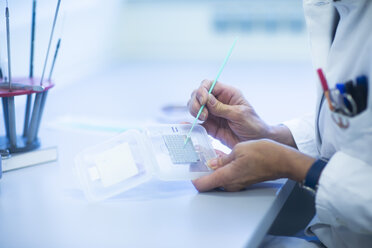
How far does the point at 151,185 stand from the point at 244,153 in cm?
21

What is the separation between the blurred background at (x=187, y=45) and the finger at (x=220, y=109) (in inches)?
29.0

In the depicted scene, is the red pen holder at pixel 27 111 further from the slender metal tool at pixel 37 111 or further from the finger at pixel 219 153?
the finger at pixel 219 153

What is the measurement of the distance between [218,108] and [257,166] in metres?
0.22

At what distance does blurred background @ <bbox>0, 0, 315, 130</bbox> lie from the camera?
203 cm

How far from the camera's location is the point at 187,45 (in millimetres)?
2820

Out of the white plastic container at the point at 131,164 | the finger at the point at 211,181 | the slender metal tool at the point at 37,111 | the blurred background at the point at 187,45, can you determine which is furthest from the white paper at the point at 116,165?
the blurred background at the point at 187,45

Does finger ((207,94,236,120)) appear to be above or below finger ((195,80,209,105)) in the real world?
below

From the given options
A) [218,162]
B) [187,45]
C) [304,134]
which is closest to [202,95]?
[218,162]

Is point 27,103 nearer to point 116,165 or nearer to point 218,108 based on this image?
point 116,165

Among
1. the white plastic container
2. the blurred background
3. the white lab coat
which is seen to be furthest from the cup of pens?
the blurred background

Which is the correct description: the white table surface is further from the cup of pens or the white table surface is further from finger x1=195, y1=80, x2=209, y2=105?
finger x1=195, y1=80, x2=209, y2=105

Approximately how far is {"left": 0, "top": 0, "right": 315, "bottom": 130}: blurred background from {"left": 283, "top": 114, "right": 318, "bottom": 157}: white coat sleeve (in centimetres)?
64

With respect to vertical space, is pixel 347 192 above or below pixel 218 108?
below

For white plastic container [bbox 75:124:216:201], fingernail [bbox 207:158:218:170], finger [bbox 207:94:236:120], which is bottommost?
fingernail [bbox 207:158:218:170]
